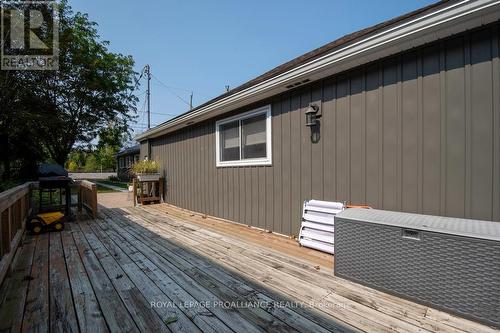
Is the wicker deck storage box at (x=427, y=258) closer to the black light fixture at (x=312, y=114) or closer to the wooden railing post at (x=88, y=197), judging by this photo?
the black light fixture at (x=312, y=114)

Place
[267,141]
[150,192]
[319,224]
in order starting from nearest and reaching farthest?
[319,224], [267,141], [150,192]

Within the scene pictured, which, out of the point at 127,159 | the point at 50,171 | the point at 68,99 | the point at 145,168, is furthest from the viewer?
the point at 127,159

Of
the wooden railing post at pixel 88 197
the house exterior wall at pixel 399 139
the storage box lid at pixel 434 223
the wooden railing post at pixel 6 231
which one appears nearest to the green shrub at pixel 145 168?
the wooden railing post at pixel 88 197

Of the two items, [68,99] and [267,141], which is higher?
[68,99]

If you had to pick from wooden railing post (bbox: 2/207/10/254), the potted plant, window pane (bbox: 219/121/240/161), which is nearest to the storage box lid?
window pane (bbox: 219/121/240/161)

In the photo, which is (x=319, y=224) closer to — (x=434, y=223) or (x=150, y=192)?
(x=434, y=223)

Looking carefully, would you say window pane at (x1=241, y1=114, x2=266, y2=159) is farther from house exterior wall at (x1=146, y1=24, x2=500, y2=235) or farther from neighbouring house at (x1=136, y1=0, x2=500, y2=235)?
house exterior wall at (x1=146, y1=24, x2=500, y2=235)

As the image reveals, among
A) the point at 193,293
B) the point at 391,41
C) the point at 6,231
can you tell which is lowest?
the point at 193,293

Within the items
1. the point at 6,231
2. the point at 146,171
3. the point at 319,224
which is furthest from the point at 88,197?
the point at 319,224

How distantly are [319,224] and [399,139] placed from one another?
4.36ft

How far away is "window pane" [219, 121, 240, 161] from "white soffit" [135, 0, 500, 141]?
87 cm

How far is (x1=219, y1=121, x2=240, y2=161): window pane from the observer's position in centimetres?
492

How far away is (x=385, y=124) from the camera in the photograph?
9.19 ft

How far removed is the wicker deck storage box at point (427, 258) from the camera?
1685 millimetres
